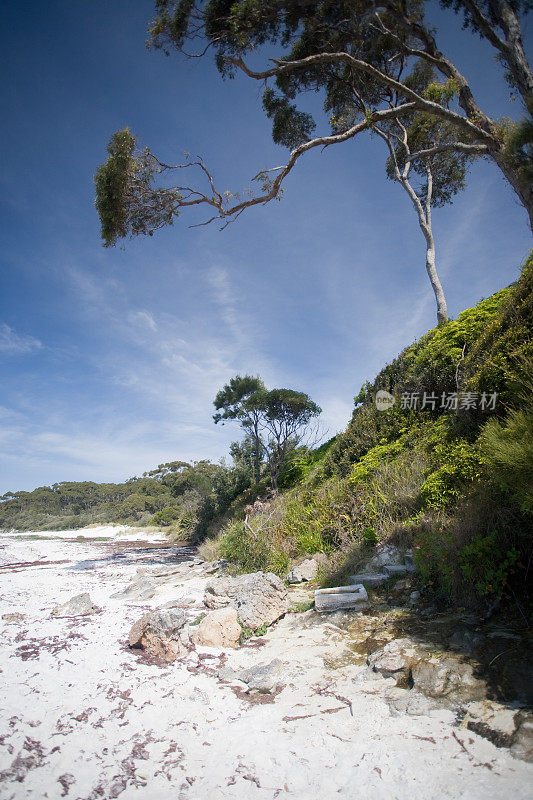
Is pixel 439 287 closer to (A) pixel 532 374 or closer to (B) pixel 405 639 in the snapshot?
(A) pixel 532 374

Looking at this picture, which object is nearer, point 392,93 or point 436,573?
point 436,573

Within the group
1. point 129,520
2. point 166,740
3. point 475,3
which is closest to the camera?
point 166,740

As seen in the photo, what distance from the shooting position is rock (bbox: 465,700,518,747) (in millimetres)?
1928

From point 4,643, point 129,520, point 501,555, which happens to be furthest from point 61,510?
point 501,555

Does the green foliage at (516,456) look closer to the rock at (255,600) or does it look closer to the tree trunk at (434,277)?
the rock at (255,600)

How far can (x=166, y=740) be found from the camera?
229cm

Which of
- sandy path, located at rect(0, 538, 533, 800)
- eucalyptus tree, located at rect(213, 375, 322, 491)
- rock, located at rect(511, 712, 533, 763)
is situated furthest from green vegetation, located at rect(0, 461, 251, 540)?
rock, located at rect(511, 712, 533, 763)

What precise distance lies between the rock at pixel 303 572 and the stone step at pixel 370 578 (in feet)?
3.60

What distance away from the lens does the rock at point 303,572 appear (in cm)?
596

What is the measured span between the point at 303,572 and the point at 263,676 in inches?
126

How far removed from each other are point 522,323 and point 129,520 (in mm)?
35832

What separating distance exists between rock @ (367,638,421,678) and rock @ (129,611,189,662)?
6.30 feet

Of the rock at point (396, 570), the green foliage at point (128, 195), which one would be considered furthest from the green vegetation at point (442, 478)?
the green foliage at point (128, 195)

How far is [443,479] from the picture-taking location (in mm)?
5402
